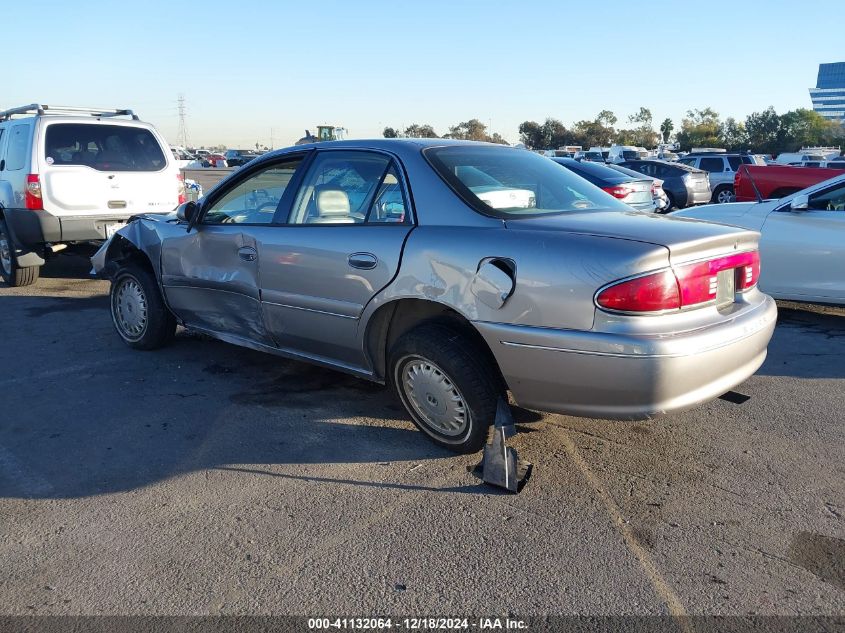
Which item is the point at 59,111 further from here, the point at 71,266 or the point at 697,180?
the point at 697,180

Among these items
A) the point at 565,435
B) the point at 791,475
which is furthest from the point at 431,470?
the point at 791,475

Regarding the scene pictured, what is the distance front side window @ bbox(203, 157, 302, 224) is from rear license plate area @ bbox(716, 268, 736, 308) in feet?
8.51

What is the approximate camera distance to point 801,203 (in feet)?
22.0

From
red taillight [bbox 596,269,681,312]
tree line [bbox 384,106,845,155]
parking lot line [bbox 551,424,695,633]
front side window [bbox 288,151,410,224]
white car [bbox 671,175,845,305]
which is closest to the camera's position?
parking lot line [bbox 551,424,695,633]

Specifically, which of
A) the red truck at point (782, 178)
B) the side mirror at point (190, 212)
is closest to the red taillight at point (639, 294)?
the side mirror at point (190, 212)

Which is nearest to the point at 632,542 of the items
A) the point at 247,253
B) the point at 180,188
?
the point at 247,253

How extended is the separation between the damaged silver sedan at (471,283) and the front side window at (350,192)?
11 millimetres

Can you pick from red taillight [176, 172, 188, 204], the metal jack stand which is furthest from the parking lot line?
red taillight [176, 172, 188, 204]

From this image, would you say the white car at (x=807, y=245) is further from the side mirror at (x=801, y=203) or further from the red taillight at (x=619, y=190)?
the red taillight at (x=619, y=190)

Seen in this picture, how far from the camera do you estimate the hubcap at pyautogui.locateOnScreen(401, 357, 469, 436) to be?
12.1 feet

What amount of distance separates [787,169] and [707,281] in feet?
41.4

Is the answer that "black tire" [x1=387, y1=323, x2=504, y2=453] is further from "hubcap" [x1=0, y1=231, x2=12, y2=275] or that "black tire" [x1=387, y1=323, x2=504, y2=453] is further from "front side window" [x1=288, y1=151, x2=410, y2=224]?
"hubcap" [x1=0, y1=231, x2=12, y2=275]

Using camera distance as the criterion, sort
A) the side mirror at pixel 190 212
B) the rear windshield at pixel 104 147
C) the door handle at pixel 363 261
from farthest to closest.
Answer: the rear windshield at pixel 104 147 < the side mirror at pixel 190 212 < the door handle at pixel 363 261

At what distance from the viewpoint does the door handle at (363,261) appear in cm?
386
